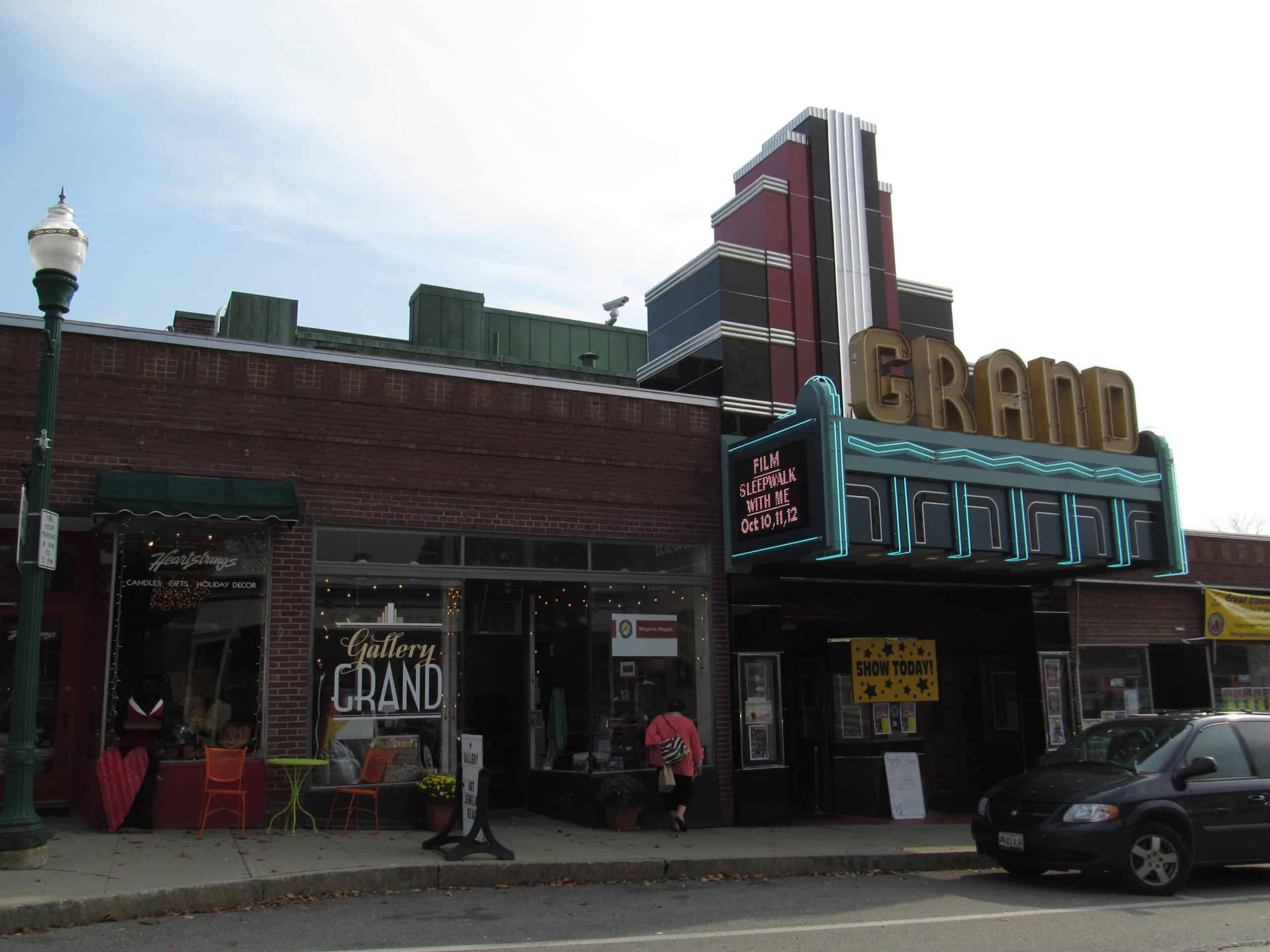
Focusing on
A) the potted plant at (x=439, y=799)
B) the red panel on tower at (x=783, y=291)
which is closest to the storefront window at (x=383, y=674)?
the potted plant at (x=439, y=799)

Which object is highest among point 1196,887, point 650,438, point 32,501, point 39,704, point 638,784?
point 650,438

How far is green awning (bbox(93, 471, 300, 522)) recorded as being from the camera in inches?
438

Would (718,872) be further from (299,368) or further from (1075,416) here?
(1075,416)

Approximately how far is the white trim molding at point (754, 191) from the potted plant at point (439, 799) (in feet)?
33.2

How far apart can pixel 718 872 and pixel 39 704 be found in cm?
777

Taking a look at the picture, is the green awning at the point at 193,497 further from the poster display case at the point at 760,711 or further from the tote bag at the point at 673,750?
the poster display case at the point at 760,711

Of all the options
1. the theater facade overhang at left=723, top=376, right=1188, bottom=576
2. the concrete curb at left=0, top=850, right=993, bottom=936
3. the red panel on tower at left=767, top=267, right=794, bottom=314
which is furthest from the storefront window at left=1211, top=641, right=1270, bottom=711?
the red panel on tower at left=767, top=267, right=794, bottom=314

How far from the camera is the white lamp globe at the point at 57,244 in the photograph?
32.0 ft

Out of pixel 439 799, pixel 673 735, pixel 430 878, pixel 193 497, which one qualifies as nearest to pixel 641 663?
pixel 673 735

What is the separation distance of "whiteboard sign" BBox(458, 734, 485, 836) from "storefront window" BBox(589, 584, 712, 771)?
121 inches

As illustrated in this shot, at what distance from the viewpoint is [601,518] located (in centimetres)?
1442

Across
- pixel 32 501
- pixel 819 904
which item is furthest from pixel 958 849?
pixel 32 501

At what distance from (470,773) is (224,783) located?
2724 mm

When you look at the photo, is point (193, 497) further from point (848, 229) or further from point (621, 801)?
point (848, 229)
